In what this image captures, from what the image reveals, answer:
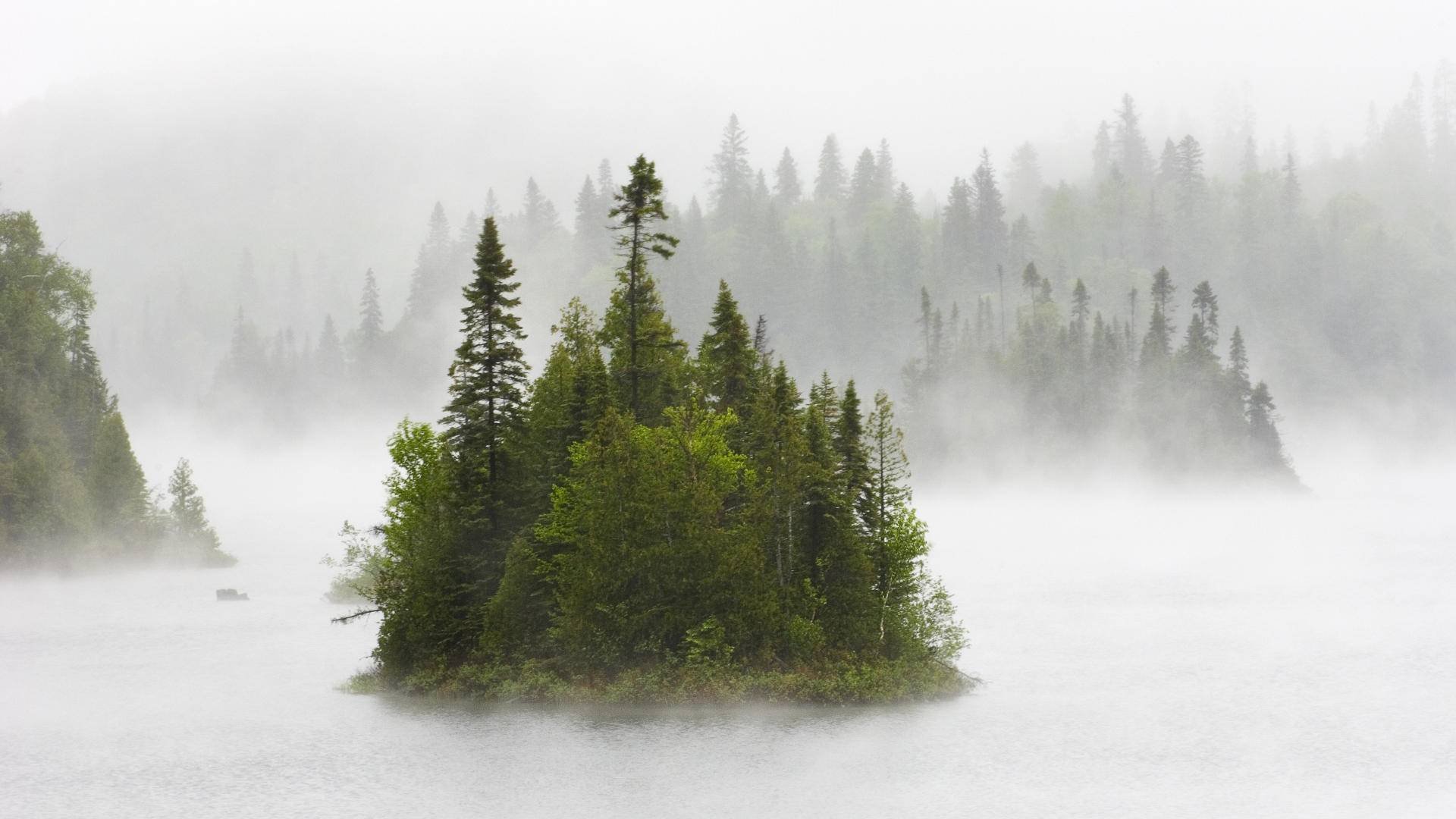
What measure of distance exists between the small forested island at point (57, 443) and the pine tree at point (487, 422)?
206 ft

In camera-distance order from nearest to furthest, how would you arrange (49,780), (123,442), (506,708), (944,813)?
(944,813) → (49,780) → (506,708) → (123,442)

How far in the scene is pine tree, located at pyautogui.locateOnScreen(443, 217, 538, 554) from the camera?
214 ft

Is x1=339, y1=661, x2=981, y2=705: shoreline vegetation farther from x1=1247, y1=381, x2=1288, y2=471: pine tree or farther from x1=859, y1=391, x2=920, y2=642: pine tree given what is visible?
x1=1247, y1=381, x2=1288, y2=471: pine tree

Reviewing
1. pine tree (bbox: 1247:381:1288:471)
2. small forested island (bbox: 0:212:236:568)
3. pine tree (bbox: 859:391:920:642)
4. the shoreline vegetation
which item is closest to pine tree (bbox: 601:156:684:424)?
pine tree (bbox: 859:391:920:642)

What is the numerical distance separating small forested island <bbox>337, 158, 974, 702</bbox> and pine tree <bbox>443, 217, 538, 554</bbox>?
0.12 m

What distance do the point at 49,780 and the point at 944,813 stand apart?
108 ft

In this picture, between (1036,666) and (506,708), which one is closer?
(506,708)

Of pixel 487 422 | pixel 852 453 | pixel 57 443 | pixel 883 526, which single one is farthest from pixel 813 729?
pixel 57 443

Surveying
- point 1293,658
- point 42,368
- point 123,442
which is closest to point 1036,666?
point 1293,658

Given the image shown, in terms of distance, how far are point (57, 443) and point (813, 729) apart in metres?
87.3

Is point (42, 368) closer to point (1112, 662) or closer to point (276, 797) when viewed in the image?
point (276, 797)

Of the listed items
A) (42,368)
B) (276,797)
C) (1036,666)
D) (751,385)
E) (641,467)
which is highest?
(42,368)

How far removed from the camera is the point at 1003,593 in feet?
342

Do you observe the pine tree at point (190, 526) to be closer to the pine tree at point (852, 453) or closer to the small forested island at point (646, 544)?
the small forested island at point (646, 544)
